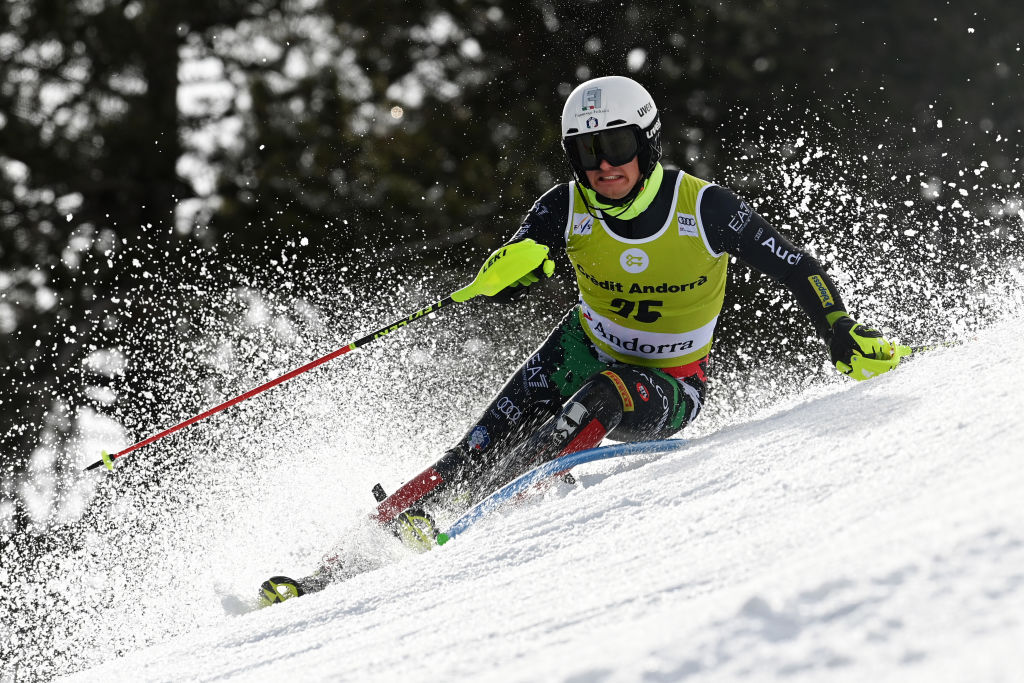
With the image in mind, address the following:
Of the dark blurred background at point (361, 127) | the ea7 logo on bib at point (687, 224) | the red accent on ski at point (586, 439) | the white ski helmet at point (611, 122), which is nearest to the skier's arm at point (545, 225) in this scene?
the white ski helmet at point (611, 122)

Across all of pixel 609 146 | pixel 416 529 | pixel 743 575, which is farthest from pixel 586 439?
pixel 743 575

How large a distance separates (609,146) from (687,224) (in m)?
0.35

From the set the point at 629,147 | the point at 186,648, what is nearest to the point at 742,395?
the point at 629,147

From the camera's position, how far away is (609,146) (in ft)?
9.27

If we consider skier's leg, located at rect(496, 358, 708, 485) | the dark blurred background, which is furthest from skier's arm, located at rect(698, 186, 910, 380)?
the dark blurred background

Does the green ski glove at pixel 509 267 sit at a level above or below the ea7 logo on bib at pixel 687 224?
above

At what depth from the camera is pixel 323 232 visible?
10.4m

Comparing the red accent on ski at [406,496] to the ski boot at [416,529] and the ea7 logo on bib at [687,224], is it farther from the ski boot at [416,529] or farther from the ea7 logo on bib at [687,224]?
the ea7 logo on bib at [687,224]

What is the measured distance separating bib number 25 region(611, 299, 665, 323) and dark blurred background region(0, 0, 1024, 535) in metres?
6.14

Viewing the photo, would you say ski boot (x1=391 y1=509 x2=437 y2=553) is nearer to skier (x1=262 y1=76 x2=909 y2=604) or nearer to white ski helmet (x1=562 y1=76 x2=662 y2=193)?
skier (x1=262 y1=76 x2=909 y2=604)

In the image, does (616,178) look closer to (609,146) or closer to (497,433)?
(609,146)

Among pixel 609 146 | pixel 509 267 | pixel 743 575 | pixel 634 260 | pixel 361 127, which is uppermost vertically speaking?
pixel 361 127

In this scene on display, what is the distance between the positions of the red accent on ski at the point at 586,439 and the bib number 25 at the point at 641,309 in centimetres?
51

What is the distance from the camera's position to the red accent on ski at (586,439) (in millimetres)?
2660
